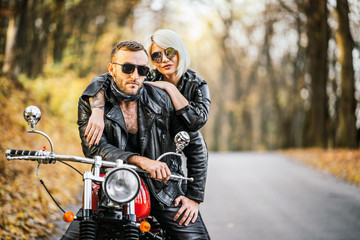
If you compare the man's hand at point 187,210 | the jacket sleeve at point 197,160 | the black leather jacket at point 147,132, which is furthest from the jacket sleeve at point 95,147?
the jacket sleeve at point 197,160

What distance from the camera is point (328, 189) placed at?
461 inches

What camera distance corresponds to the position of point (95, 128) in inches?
115

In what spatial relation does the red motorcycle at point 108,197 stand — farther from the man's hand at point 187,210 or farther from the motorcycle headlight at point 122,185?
the man's hand at point 187,210

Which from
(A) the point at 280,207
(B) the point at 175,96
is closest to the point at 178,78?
(B) the point at 175,96

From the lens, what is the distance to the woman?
335cm

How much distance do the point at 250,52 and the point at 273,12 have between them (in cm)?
878

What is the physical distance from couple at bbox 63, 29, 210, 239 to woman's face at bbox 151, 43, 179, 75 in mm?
292

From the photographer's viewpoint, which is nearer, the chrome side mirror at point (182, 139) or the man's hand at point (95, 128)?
the chrome side mirror at point (182, 139)

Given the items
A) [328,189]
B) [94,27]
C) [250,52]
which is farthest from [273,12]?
[328,189]

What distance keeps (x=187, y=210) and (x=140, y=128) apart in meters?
0.59

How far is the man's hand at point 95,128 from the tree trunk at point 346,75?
17590 millimetres

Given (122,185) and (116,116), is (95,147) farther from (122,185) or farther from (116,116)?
(122,185)

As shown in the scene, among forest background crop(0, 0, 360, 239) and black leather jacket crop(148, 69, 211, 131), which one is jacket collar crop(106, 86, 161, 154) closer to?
black leather jacket crop(148, 69, 211, 131)

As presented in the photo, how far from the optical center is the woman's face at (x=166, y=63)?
367 centimetres
